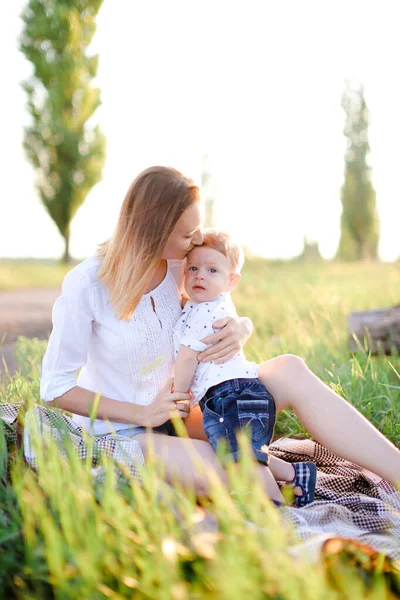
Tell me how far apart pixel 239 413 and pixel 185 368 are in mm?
277

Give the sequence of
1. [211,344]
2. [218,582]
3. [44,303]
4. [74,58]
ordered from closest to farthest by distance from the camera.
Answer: [218,582] < [211,344] < [44,303] < [74,58]

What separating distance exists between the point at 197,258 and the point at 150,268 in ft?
0.71

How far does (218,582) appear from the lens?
1251mm

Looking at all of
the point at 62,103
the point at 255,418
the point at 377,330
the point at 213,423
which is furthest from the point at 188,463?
the point at 62,103

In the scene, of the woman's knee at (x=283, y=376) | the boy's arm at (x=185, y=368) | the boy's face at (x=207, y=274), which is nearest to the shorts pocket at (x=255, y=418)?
the woman's knee at (x=283, y=376)

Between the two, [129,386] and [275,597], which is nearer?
[275,597]

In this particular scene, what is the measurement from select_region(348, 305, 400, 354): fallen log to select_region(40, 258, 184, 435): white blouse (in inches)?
85.8

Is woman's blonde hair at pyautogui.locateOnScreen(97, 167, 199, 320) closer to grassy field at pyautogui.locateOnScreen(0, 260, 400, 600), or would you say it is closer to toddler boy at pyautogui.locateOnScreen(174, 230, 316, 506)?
toddler boy at pyautogui.locateOnScreen(174, 230, 316, 506)

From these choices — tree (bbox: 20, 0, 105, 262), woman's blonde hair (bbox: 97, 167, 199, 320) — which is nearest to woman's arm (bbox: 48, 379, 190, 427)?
woman's blonde hair (bbox: 97, 167, 199, 320)

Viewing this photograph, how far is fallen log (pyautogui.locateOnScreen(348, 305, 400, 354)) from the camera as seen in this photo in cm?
441

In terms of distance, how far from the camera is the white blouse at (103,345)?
2412 millimetres

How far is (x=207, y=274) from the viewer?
2.55 meters

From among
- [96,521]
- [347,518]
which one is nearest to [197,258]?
[347,518]

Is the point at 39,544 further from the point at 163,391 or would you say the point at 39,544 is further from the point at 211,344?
the point at 211,344
